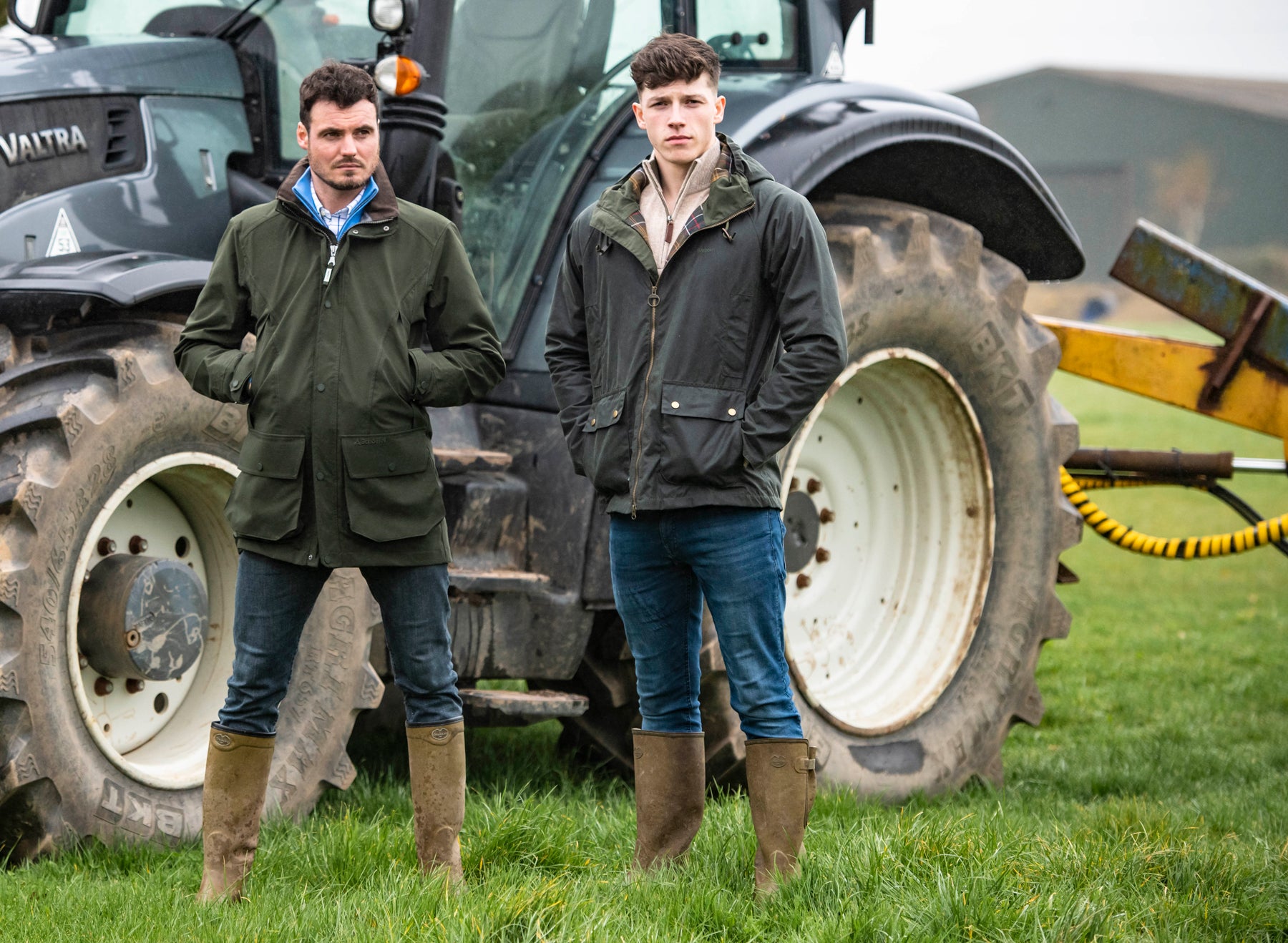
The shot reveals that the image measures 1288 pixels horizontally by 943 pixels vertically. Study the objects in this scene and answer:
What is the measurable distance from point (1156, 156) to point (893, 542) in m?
45.6

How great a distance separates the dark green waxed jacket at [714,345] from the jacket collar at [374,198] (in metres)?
0.41

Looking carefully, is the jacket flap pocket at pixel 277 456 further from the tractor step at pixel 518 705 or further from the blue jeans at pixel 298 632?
the tractor step at pixel 518 705

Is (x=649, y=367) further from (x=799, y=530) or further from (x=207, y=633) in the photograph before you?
(x=799, y=530)

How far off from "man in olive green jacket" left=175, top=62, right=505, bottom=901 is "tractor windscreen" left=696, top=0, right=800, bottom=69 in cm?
168

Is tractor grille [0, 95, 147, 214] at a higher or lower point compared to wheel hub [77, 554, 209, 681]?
higher

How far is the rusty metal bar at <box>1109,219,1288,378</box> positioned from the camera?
482 cm

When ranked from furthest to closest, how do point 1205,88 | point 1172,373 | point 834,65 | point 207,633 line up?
point 1205,88 → point 1172,373 → point 834,65 → point 207,633

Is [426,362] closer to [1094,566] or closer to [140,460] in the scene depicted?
[140,460]

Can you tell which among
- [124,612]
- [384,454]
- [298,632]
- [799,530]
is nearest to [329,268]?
[384,454]

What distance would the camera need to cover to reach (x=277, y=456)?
9.13 ft

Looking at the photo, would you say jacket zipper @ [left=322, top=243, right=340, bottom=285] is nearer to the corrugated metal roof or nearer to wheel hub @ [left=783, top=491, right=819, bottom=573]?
wheel hub @ [left=783, top=491, right=819, bottom=573]

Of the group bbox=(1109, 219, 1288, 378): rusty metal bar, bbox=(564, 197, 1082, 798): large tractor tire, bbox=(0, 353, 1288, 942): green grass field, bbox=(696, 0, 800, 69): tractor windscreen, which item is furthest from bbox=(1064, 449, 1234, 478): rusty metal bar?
bbox=(696, 0, 800, 69): tractor windscreen

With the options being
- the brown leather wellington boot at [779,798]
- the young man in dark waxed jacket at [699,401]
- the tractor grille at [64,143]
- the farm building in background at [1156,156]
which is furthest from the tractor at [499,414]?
the farm building in background at [1156,156]

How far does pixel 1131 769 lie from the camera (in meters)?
4.51
